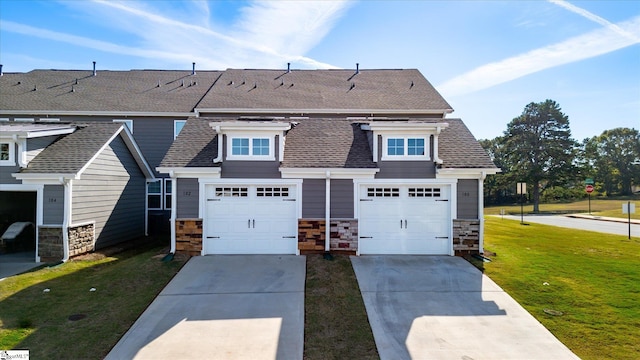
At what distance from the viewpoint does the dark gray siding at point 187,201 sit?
385 inches

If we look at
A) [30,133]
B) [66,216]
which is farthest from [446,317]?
[30,133]

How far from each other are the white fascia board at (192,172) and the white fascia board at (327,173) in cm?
203

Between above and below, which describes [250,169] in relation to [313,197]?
above

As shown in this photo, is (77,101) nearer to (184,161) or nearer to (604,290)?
(184,161)

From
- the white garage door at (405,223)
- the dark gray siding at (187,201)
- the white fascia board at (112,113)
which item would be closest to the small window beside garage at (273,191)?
the dark gray siding at (187,201)

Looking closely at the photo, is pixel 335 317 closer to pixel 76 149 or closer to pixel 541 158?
pixel 76 149

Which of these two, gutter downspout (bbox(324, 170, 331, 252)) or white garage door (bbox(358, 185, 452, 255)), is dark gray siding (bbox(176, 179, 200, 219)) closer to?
gutter downspout (bbox(324, 170, 331, 252))

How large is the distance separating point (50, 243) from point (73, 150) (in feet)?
9.90

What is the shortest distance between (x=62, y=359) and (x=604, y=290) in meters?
10.6

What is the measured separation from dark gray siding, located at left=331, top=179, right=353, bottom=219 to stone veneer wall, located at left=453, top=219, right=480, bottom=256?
3.31 meters

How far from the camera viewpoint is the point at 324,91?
676 inches

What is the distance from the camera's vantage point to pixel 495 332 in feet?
18.5

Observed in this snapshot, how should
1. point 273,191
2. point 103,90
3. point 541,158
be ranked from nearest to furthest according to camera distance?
point 273,191, point 103,90, point 541,158

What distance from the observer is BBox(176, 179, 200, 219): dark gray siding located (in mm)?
9781
